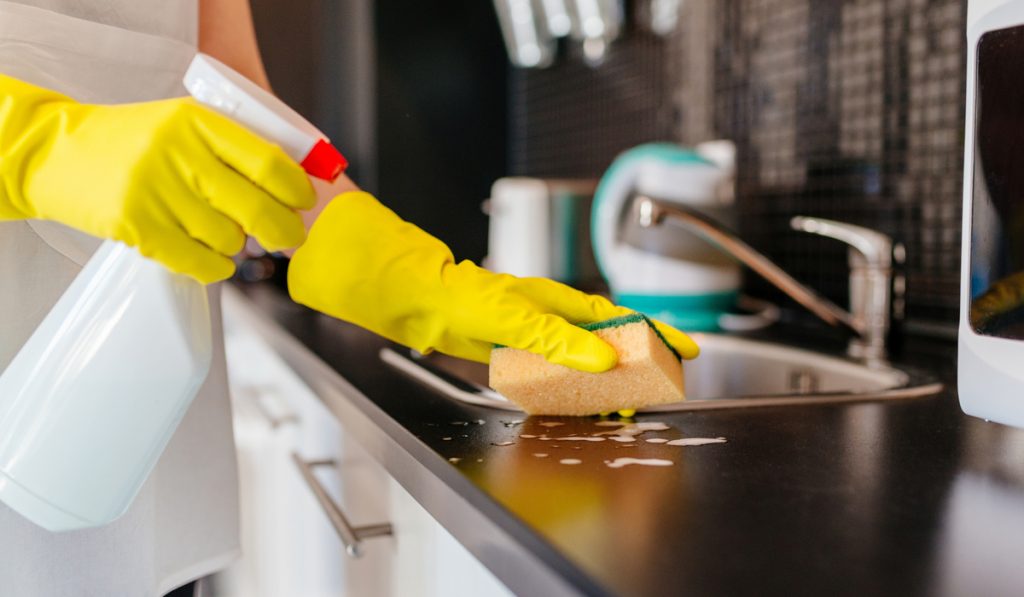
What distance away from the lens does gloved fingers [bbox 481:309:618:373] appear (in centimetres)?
67

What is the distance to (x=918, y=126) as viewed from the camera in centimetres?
123

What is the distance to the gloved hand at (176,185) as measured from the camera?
52 centimetres

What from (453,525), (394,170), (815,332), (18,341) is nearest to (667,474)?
(453,525)

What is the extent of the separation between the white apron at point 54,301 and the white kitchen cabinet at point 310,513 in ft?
0.41

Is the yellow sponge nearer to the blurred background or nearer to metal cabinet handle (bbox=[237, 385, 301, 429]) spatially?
the blurred background

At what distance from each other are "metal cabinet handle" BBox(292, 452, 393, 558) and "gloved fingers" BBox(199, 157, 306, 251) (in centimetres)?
32

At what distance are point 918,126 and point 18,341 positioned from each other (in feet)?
3.69

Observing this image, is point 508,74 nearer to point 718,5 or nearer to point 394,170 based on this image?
point 394,170

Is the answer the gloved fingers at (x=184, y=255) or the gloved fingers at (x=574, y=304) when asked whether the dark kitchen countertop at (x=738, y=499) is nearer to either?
the gloved fingers at (x=574, y=304)

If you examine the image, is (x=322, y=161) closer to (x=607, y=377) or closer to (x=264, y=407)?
(x=607, y=377)

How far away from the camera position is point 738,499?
1.65 feet

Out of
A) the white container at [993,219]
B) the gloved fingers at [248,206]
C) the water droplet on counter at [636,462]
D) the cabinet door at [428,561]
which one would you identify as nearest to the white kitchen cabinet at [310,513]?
the cabinet door at [428,561]

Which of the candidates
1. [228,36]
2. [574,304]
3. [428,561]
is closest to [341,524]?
[428,561]

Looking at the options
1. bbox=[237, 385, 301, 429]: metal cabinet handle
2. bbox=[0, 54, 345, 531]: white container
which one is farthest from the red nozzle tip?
bbox=[237, 385, 301, 429]: metal cabinet handle
